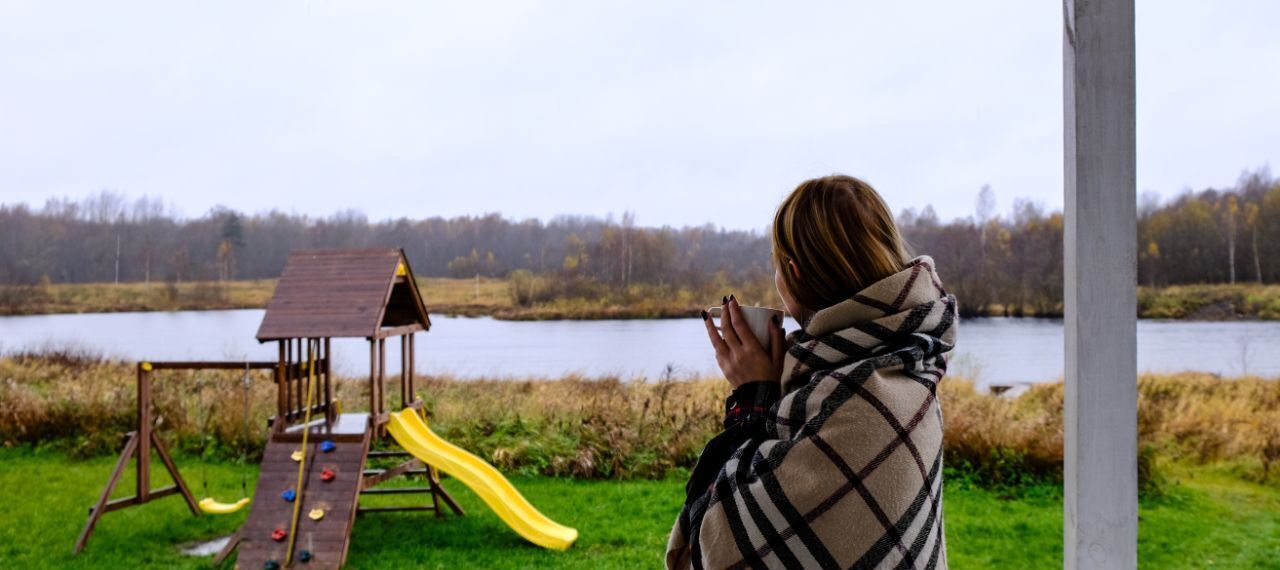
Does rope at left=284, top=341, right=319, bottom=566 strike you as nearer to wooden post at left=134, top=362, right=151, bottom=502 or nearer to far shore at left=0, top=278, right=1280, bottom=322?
wooden post at left=134, top=362, right=151, bottom=502

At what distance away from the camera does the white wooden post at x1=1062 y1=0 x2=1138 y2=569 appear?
4.98 ft

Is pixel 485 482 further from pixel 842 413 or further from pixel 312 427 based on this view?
pixel 842 413

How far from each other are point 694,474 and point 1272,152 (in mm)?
4851

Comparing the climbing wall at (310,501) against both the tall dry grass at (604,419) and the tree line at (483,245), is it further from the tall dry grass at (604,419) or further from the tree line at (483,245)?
the tree line at (483,245)

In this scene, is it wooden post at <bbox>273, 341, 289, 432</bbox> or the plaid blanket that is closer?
the plaid blanket

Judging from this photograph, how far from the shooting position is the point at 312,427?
382 centimetres

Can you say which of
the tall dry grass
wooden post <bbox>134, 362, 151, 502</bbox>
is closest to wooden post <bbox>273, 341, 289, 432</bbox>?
wooden post <bbox>134, 362, 151, 502</bbox>

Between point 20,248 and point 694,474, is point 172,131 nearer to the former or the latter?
point 20,248

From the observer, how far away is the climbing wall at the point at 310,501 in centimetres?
345

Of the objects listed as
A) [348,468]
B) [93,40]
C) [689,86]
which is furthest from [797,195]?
[93,40]

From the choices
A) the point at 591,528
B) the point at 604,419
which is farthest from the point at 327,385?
the point at 604,419

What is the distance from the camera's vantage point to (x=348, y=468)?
361 cm

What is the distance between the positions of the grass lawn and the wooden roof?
96 cm

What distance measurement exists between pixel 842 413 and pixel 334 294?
3297 mm
